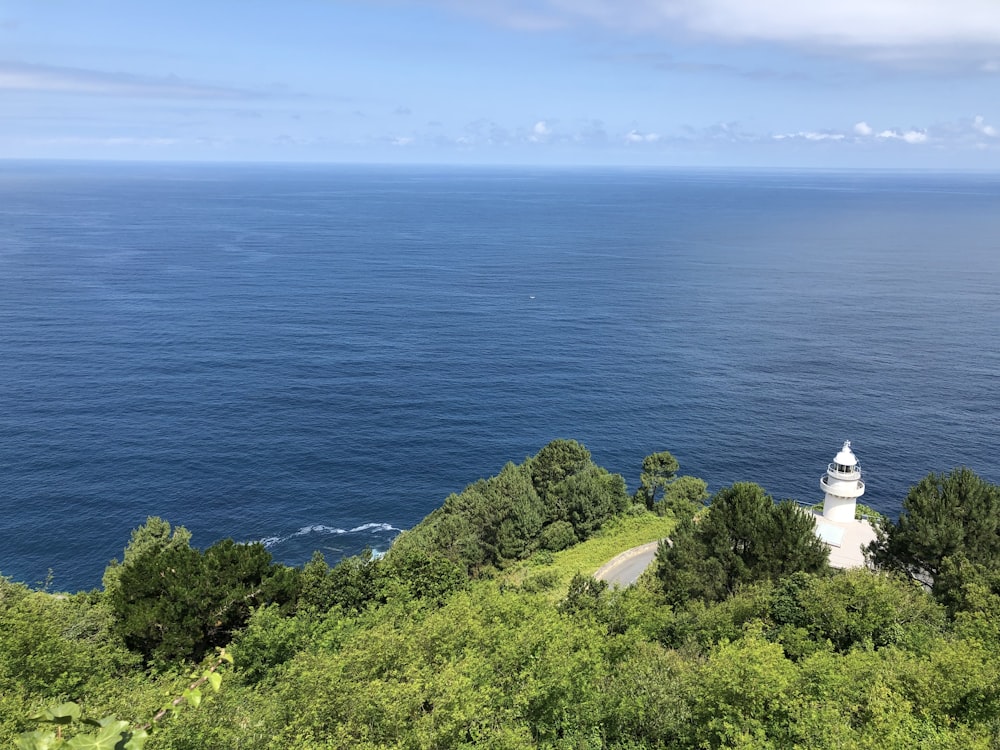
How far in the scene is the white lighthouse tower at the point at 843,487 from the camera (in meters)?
52.9

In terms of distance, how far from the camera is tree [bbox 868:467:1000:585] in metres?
40.2

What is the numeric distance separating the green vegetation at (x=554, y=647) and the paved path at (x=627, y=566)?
1.82 metres

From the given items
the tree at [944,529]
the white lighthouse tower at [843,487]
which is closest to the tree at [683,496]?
the white lighthouse tower at [843,487]

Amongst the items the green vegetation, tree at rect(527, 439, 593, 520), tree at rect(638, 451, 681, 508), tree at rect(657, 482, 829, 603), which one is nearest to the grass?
the green vegetation

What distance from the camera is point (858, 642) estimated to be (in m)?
31.0

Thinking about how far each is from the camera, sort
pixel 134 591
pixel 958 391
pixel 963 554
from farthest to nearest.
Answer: pixel 958 391
pixel 963 554
pixel 134 591

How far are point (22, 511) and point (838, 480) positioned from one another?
254ft

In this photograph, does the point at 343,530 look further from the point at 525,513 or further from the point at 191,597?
the point at 191,597

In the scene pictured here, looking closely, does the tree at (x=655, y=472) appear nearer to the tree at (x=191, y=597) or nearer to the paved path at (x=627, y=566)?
the paved path at (x=627, y=566)

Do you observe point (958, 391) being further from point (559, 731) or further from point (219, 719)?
point (219, 719)

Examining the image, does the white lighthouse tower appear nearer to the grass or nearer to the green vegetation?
the green vegetation

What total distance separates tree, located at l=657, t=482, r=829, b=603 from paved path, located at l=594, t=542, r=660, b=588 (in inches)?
298

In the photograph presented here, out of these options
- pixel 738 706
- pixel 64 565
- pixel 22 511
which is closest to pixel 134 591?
pixel 738 706

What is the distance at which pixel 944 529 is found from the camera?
4031 centimetres
